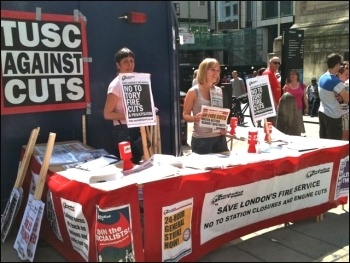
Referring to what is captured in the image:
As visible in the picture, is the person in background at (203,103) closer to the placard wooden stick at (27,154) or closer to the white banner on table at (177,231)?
the white banner on table at (177,231)

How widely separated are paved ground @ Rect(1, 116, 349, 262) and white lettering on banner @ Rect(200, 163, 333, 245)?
0.19 metres

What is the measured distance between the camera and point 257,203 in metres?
3.64

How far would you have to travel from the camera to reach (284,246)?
3.63 m

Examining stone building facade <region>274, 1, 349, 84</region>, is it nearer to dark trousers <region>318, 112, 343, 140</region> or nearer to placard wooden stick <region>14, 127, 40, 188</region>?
dark trousers <region>318, 112, 343, 140</region>

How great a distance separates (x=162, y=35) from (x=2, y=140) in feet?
7.59

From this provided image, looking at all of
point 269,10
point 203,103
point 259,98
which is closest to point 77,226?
point 203,103

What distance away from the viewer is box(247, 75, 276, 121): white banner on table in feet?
14.4

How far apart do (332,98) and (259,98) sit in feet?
5.37

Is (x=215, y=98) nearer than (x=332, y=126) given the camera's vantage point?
Yes

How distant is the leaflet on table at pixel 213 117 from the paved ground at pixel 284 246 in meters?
1.10

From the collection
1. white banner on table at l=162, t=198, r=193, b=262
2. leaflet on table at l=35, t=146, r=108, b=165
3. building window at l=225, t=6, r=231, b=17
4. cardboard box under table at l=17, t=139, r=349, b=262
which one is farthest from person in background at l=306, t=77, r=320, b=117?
building window at l=225, t=6, r=231, b=17

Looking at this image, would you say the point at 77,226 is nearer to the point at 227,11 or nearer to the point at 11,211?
the point at 11,211

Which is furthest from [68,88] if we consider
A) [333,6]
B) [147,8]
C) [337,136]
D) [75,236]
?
[333,6]

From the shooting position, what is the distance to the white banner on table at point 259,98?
439cm
